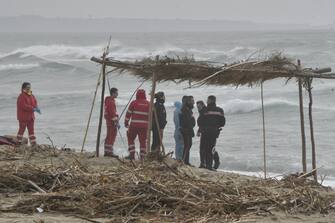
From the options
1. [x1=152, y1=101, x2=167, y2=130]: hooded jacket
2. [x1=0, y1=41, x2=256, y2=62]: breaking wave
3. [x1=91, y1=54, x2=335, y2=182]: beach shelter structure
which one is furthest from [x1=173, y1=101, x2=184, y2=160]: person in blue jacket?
[x1=0, y1=41, x2=256, y2=62]: breaking wave

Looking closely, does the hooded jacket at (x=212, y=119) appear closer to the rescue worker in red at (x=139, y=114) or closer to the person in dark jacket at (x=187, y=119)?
the person in dark jacket at (x=187, y=119)

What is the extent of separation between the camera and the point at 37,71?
4719cm

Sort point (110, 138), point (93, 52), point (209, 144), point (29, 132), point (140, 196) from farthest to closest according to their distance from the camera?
1. point (93, 52)
2. point (29, 132)
3. point (110, 138)
4. point (209, 144)
5. point (140, 196)

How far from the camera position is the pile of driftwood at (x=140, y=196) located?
249 inches

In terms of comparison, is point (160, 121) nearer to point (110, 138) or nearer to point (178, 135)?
point (178, 135)

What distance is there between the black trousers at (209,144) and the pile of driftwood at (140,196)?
458 cm

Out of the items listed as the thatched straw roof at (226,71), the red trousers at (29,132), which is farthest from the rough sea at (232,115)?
the red trousers at (29,132)

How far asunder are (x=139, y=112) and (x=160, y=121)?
55 centimetres

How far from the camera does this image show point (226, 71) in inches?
389

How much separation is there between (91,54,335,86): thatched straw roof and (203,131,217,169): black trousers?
2.05m

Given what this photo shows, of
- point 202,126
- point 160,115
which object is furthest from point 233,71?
point 160,115

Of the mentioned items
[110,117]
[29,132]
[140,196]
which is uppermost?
[110,117]

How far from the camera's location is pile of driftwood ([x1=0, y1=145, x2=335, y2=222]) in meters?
6.31

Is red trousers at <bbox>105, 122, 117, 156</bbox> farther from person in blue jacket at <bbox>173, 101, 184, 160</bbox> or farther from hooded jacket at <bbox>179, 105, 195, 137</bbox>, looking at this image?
hooded jacket at <bbox>179, 105, 195, 137</bbox>
